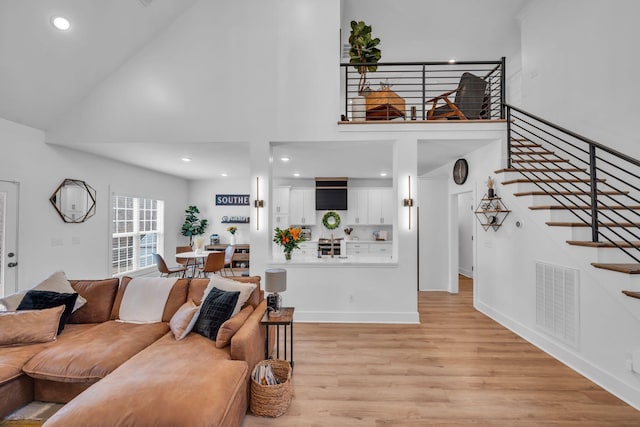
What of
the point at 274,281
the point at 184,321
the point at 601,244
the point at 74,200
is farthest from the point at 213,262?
the point at 601,244

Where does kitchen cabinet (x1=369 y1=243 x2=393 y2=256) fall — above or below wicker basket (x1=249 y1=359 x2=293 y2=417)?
above

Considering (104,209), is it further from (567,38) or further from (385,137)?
(567,38)

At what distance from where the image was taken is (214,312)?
2381 millimetres

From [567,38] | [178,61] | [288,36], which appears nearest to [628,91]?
[567,38]

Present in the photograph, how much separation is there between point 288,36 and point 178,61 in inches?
62.6

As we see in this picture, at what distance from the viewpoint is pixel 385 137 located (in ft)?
12.9

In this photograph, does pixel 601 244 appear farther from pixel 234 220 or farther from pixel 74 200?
pixel 234 220

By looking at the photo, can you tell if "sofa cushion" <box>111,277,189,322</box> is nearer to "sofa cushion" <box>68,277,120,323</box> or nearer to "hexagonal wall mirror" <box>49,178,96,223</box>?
"sofa cushion" <box>68,277,120,323</box>

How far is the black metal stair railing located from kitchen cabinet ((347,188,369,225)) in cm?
356

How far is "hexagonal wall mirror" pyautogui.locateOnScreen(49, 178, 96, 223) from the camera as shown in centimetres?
401

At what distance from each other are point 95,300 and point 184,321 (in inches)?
45.0

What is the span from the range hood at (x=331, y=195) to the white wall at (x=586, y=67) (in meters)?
4.06

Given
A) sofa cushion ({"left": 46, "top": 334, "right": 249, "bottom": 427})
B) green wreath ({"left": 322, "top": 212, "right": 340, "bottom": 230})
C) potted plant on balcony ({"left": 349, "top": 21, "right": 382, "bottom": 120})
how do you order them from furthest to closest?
green wreath ({"left": 322, "top": 212, "right": 340, "bottom": 230}) < potted plant on balcony ({"left": 349, "top": 21, "right": 382, "bottom": 120}) < sofa cushion ({"left": 46, "top": 334, "right": 249, "bottom": 427})

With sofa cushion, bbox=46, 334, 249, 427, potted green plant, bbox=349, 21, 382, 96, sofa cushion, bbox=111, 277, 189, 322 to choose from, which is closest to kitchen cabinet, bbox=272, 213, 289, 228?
potted green plant, bbox=349, 21, 382, 96
